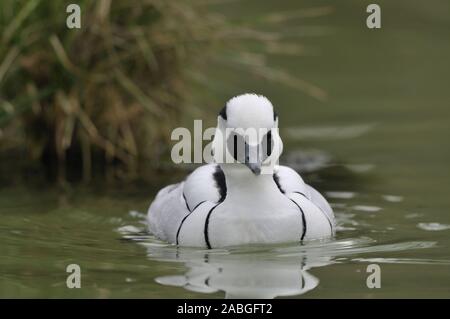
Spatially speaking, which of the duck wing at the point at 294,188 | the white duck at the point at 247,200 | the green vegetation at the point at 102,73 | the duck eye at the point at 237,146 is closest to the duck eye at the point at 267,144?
the white duck at the point at 247,200

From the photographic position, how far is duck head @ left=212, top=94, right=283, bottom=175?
8523 mm

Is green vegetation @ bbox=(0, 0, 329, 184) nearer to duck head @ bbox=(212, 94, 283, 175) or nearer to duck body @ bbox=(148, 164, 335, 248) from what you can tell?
duck body @ bbox=(148, 164, 335, 248)

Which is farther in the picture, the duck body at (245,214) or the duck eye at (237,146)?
the duck body at (245,214)

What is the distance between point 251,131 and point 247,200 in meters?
0.64

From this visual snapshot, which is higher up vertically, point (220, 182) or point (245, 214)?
point (220, 182)

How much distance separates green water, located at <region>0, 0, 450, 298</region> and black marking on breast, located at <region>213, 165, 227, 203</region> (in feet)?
1.86

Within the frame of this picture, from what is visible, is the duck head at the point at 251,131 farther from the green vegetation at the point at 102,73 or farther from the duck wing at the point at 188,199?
the green vegetation at the point at 102,73

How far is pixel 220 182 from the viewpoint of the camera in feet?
31.0

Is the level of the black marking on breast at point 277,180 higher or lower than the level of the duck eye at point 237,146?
lower

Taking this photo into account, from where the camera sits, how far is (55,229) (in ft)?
32.4

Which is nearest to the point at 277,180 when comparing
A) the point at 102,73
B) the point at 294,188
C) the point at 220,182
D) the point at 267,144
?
the point at 294,188

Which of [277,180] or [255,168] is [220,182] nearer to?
[277,180]

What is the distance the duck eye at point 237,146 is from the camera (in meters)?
8.60

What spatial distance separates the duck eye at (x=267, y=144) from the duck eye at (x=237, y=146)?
16cm
